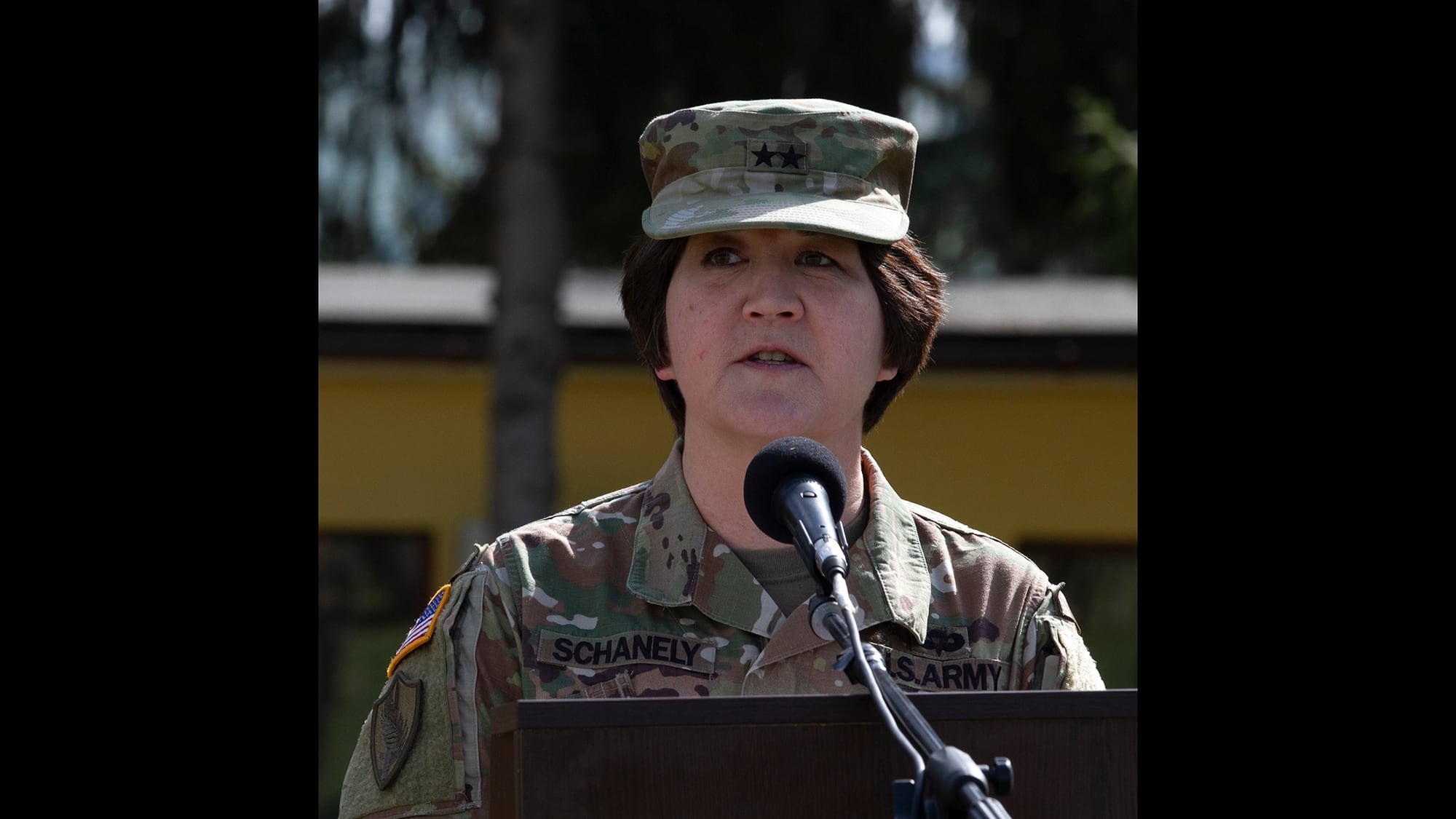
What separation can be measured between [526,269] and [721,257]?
6.04 m

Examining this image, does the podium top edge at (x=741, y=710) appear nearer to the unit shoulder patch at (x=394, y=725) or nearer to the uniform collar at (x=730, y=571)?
the unit shoulder patch at (x=394, y=725)

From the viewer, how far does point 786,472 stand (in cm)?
215

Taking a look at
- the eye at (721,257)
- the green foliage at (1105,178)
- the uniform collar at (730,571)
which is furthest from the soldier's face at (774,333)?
the green foliage at (1105,178)

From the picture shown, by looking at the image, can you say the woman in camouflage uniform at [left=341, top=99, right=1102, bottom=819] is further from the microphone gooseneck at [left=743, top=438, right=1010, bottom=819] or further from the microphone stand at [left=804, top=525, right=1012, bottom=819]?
the microphone stand at [left=804, top=525, right=1012, bottom=819]

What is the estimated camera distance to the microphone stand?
5.59 ft

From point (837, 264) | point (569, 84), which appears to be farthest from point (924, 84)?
point (837, 264)

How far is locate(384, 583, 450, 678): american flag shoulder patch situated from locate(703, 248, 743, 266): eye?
0.71 metres

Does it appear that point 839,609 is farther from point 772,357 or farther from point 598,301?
point 598,301

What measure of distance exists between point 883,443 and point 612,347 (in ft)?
5.20

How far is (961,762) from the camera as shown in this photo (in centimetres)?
173

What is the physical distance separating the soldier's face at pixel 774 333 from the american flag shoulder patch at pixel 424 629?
0.54m

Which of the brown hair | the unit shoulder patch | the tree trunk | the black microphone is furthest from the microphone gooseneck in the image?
the tree trunk
